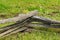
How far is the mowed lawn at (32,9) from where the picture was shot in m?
7.98

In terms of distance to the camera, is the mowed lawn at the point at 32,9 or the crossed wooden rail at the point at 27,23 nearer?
the crossed wooden rail at the point at 27,23

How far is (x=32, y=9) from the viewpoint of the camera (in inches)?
452

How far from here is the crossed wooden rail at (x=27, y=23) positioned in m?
7.68

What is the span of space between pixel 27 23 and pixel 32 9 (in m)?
3.23

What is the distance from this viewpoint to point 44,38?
7891 mm

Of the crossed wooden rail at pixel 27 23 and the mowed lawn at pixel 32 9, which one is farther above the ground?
the crossed wooden rail at pixel 27 23

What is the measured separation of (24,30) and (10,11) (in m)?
2.69

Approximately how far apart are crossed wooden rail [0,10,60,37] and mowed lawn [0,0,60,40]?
22 cm

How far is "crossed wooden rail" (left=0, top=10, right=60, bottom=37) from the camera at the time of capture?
7679 mm

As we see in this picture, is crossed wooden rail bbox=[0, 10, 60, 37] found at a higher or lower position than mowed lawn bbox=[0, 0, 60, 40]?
higher

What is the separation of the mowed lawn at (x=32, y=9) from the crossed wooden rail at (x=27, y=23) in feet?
0.71

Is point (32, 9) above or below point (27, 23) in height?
below

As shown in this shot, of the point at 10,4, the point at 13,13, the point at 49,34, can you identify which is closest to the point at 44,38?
the point at 49,34

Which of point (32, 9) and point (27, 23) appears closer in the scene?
point (27, 23)
